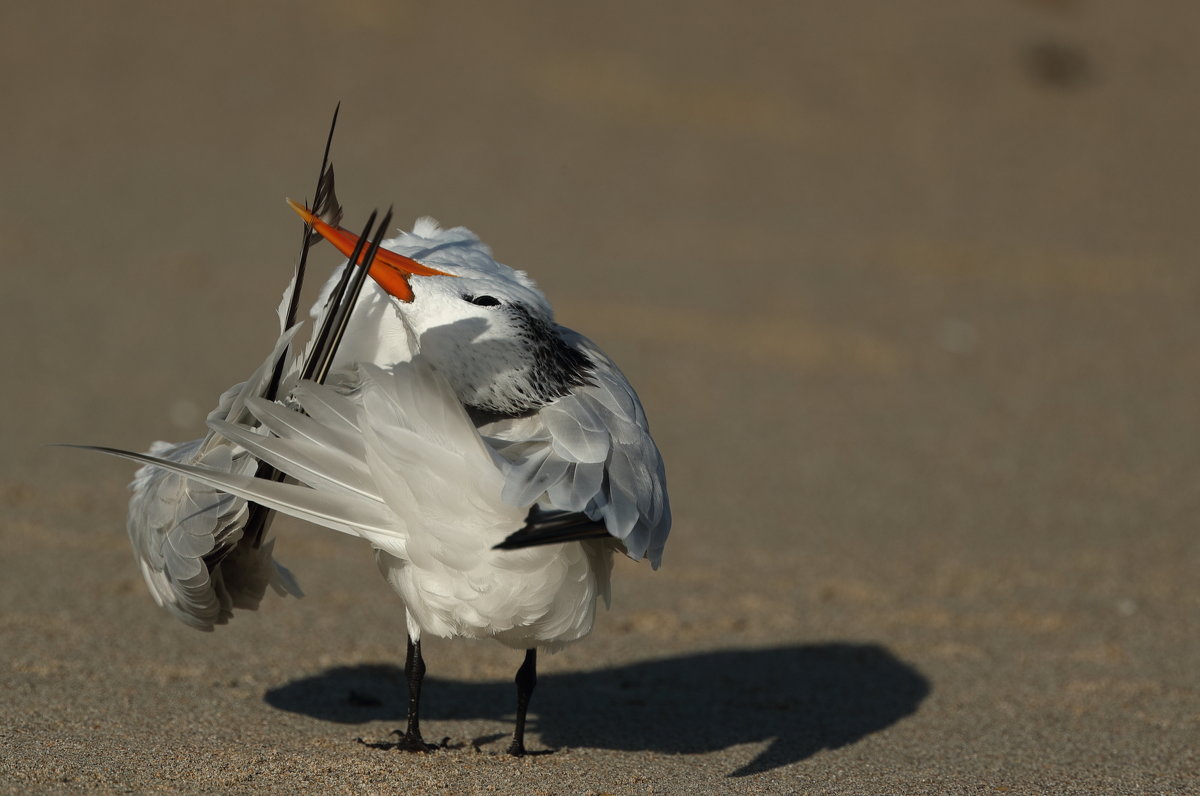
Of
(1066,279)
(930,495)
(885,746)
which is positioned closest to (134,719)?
(885,746)

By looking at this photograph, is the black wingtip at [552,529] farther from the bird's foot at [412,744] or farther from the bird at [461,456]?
the bird's foot at [412,744]

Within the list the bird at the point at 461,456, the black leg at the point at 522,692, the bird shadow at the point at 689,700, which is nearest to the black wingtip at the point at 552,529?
the bird at the point at 461,456

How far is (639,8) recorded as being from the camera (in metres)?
15.6

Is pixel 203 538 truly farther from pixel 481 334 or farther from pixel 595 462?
pixel 595 462

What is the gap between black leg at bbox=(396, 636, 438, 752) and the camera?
12.3ft

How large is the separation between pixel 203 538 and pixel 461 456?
909mm

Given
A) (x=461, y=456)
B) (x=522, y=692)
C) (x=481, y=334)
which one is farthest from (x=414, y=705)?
(x=481, y=334)

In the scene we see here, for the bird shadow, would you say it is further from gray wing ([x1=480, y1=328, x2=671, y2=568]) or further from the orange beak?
the orange beak

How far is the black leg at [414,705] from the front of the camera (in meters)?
3.76

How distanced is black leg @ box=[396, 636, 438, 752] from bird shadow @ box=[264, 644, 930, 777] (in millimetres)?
388

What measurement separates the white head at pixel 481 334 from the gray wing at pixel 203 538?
1.23ft

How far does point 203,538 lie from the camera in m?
3.60

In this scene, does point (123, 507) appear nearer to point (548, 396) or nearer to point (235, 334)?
point (235, 334)

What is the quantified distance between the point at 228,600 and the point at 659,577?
243 centimetres
